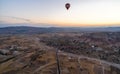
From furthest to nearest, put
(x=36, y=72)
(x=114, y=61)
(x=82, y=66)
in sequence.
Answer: (x=114, y=61) → (x=82, y=66) → (x=36, y=72)

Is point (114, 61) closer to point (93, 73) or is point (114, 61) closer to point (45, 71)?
point (93, 73)

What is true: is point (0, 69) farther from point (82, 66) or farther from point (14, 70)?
point (82, 66)

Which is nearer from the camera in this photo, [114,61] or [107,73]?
[107,73]

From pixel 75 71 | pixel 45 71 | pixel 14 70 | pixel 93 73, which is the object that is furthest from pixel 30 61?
pixel 93 73

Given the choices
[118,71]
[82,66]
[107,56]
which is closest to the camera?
[118,71]

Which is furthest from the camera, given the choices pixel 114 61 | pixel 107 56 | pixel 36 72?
pixel 107 56

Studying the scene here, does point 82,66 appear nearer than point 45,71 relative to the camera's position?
No

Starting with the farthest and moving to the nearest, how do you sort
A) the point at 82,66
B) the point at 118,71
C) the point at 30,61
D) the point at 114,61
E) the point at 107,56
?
the point at 107,56 → the point at 114,61 → the point at 30,61 → the point at 82,66 → the point at 118,71

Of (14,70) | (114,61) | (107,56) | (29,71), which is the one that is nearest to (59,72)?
(29,71)
